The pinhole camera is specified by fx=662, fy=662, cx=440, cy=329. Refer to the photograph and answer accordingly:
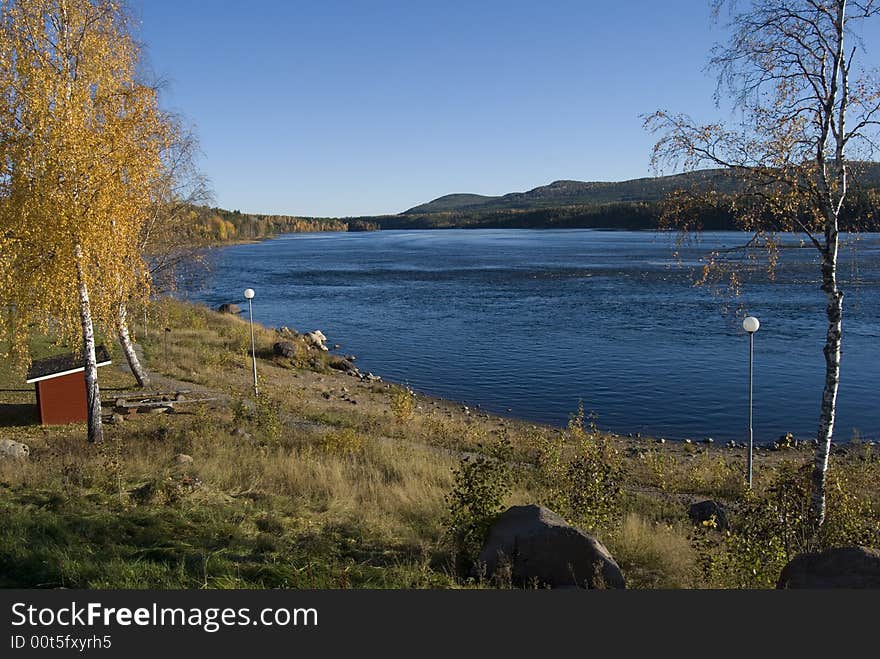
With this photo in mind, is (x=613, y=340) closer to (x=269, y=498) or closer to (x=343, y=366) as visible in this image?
(x=343, y=366)

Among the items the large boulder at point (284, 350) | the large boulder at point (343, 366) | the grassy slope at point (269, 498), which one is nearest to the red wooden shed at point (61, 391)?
the grassy slope at point (269, 498)

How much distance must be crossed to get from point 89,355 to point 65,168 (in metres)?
3.85

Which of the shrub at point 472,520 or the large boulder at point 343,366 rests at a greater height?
the shrub at point 472,520

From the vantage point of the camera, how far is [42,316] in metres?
12.3

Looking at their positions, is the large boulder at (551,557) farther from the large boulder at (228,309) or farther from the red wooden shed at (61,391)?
the large boulder at (228,309)

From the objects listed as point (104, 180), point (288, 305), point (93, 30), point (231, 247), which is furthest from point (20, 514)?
point (231, 247)

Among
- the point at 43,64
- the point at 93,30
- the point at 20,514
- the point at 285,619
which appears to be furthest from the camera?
the point at 93,30

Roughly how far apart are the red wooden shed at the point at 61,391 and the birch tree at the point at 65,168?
2524mm

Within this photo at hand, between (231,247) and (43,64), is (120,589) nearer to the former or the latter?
(43,64)

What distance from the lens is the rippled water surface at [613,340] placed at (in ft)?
80.5

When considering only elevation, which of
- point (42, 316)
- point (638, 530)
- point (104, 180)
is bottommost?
point (638, 530)

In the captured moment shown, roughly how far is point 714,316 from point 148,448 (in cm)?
3658

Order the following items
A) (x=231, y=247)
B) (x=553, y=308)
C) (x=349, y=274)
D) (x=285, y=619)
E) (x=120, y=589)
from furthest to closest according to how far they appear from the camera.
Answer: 1. (x=231, y=247)
2. (x=349, y=274)
3. (x=553, y=308)
4. (x=120, y=589)
5. (x=285, y=619)

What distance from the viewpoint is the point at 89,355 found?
43.7ft
